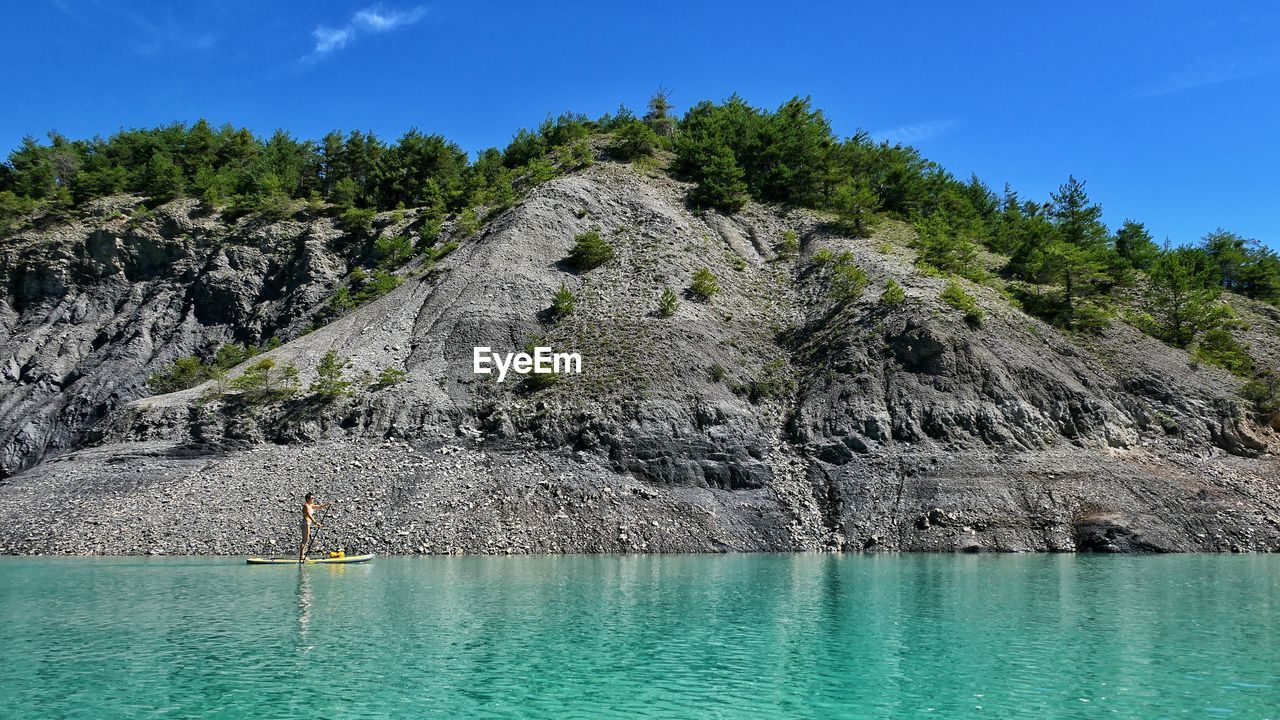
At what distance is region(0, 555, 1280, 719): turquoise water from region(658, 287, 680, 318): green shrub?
2655 cm

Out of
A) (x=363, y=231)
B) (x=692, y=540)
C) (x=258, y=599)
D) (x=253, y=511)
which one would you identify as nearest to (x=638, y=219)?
(x=363, y=231)

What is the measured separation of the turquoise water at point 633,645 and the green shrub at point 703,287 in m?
30.4

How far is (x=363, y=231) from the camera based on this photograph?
210ft

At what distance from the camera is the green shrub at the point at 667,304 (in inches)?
1939

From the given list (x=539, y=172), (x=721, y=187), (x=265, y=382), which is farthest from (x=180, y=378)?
(x=721, y=187)

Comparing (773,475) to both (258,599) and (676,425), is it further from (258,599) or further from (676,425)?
(258,599)

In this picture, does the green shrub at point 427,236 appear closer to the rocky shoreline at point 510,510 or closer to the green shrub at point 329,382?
the green shrub at point 329,382

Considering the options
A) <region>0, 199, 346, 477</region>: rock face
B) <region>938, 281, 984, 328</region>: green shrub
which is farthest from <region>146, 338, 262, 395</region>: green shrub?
<region>938, 281, 984, 328</region>: green shrub

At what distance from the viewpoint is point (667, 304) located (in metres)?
49.6

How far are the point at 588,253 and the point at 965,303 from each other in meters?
24.2

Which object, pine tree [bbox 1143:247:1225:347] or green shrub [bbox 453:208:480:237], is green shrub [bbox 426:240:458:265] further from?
pine tree [bbox 1143:247:1225:347]

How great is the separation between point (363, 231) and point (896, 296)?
4105 centimetres

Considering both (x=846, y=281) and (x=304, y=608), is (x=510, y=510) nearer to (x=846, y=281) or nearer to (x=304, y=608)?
(x=304, y=608)

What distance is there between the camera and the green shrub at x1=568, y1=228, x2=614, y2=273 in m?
54.6
